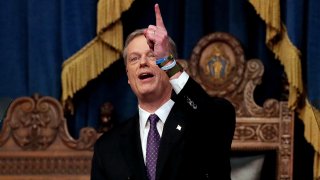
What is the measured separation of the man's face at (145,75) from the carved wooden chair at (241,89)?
0.51 meters

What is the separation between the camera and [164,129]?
2.04m

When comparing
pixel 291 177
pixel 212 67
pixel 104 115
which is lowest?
pixel 291 177

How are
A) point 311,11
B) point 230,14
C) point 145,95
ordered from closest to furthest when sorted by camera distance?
point 145,95, point 311,11, point 230,14

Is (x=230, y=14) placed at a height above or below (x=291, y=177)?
above

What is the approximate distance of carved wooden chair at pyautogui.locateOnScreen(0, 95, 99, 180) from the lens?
2734mm

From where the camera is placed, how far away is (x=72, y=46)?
9.24ft

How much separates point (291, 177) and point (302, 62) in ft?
1.41

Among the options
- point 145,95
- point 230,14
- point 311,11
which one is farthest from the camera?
point 230,14

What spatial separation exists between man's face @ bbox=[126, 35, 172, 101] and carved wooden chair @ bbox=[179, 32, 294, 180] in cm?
51

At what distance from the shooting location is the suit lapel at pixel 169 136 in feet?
6.54

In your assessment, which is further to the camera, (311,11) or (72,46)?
(72,46)

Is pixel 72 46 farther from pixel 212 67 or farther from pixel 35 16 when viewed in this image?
pixel 212 67

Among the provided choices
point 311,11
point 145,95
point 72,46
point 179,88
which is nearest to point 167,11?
point 72,46

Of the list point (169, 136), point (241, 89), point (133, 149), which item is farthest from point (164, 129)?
point (241, 89)
